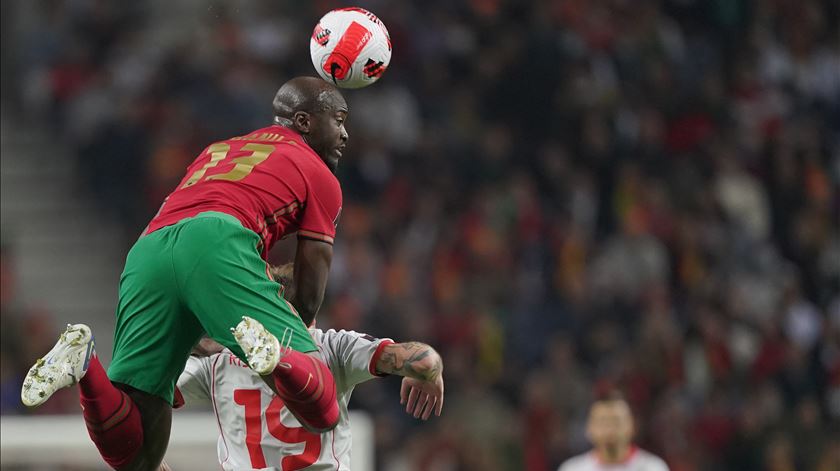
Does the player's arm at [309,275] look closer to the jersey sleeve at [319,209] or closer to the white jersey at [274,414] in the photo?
the jersey sleeve at [319,209]

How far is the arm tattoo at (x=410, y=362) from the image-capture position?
16.8 ft

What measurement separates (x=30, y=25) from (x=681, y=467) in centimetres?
700

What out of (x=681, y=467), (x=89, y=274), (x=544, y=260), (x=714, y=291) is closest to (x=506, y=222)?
(x=544, y=260)

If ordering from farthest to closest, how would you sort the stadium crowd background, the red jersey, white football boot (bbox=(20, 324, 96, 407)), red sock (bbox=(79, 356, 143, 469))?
the stadium crowd background < the red jersey < red sock (bbox=(79, 356, 143, 469)) < white football boot (bbox=(20, 324, 96, 407))

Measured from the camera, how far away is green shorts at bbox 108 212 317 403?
15.8 ft

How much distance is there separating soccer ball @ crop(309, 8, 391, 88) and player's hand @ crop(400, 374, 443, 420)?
1.34 m

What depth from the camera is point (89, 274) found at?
12.3m

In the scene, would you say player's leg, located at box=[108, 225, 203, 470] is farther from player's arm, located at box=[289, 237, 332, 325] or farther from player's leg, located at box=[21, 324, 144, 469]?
player's arm, located at box=[289, 237, 332, 325]

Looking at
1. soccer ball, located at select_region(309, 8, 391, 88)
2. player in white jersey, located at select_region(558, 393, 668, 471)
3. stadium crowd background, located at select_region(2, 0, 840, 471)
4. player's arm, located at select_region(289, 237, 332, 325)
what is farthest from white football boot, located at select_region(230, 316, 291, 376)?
stadium crowd background, located at select_region(2, 0, 840, 471)

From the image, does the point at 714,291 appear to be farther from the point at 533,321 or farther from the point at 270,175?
the point at 270,175

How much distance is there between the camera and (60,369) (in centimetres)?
483

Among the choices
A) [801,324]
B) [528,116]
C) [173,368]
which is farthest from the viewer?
[528,116]

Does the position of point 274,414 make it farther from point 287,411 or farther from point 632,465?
point 632,465

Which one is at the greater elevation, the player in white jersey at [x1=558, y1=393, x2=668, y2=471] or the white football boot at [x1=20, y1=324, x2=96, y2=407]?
the player in white jersey at [x1=558, y1=393, x2=668, y2=471]
